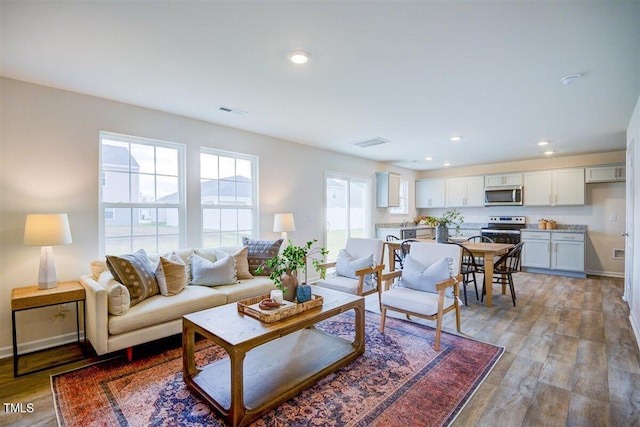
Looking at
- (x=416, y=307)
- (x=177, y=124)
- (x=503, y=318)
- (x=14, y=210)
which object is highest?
(x=177, y=124)

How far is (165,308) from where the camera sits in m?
2.71

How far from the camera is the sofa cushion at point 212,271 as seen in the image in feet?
10.9

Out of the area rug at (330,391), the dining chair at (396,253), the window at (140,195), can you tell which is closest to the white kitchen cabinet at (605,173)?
the dining chair at (396,253)

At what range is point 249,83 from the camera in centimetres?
284

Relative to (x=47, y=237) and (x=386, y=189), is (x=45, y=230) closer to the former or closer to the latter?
(x=47, y=237)

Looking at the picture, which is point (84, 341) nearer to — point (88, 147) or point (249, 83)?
point (88, 147)

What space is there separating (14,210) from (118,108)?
54.0 inches

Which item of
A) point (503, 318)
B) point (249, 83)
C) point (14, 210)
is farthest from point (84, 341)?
point (503, 318)

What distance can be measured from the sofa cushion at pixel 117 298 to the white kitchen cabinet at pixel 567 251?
23.6 ft

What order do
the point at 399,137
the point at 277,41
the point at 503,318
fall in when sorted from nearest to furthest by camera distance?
the point at 277,41 → the point at 503,318 → the point at 399,137

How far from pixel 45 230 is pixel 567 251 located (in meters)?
7.93

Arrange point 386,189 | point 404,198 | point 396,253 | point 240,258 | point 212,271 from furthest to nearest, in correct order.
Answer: point 404,198 < point 386,189 < point 396,253 < point 240,258 < point 212,271

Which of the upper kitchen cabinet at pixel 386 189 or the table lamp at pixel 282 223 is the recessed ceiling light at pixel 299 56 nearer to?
the table lamp at pixel 282 223

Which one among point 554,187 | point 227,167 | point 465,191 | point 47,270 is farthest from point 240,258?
point 554,187
